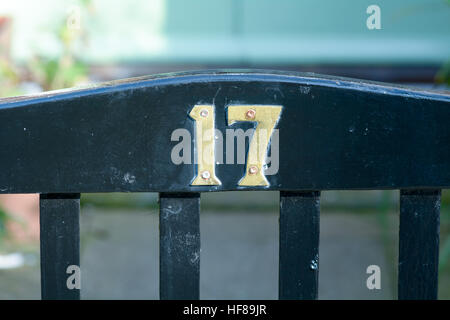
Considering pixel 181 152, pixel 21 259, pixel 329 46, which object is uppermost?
pixel 329 46

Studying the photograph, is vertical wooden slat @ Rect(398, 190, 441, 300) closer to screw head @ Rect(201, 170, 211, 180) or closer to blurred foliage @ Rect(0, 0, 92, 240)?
screw head @ Rect(201, 170, 211, 180)

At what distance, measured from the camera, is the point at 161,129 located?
3.05ft

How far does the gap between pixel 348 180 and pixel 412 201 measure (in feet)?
0.37

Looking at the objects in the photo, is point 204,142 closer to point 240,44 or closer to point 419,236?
point 419,236

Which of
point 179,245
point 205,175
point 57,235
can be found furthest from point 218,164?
point 57,235

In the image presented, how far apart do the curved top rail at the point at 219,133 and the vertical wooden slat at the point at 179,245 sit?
1.6 inches

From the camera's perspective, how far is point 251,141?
937 mm

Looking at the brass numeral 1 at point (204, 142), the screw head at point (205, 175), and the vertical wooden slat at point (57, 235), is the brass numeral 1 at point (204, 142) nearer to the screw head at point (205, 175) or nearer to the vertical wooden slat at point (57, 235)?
the screw head at point (205, 175)

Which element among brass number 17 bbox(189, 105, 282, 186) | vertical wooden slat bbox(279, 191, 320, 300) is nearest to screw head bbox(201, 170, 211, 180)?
brass number 17 bbox(189, 105, 282, 186)

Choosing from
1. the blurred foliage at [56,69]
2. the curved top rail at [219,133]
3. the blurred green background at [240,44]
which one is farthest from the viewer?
the blurred green background at [240,44]

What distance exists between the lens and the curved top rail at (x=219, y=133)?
36.4 inches

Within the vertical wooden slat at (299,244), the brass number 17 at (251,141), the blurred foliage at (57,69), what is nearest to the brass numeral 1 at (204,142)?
the brass number 17 at (251,141)

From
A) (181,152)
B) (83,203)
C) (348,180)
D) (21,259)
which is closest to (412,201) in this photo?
(348,180)
